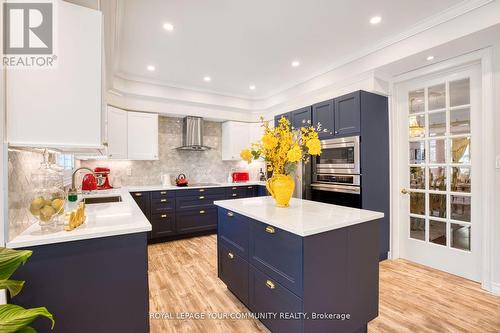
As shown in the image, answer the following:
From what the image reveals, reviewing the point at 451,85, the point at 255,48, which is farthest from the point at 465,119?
the point at 255,48

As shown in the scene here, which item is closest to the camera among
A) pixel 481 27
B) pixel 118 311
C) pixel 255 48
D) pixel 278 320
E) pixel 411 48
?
pixel 118 311

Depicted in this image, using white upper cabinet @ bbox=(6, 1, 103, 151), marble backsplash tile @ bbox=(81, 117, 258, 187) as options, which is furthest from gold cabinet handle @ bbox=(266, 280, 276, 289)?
marble backsplash tile @ bbox=(81, 117, 258, 187)

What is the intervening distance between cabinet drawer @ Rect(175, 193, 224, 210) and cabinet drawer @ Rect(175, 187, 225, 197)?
41 millimetres

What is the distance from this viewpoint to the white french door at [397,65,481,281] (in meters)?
2.54

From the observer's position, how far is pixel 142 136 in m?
4.11

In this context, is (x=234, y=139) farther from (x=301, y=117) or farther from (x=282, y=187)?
(x=282, y=187)

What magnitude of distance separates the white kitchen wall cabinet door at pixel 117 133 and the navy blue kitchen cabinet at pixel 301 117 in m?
2.85

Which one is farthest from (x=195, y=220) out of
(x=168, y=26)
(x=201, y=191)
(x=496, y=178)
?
(x=496, y=178)

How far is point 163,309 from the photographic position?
83.6 inches

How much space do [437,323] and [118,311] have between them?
7.85 feet

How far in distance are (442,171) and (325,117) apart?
1.56m

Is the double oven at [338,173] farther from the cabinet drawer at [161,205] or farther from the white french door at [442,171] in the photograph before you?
the cabinet drawer at [161,205]

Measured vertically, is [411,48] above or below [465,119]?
above

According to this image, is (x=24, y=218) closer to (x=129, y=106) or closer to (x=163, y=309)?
(x=163, y=309)
